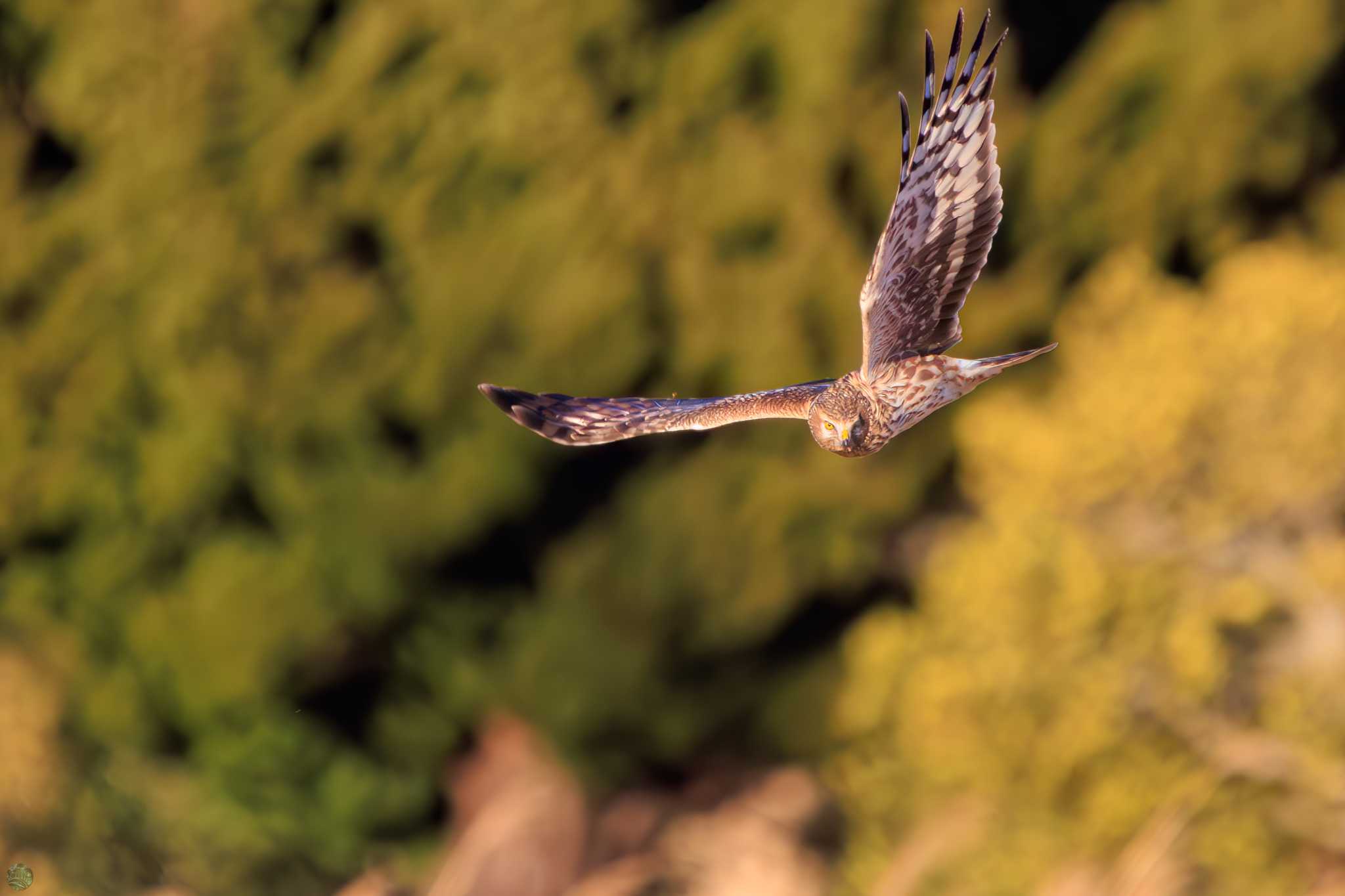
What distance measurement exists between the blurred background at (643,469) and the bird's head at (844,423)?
10.6 feet

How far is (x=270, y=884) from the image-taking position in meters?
6.86

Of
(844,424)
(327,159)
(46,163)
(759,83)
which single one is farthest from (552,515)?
(844,424)

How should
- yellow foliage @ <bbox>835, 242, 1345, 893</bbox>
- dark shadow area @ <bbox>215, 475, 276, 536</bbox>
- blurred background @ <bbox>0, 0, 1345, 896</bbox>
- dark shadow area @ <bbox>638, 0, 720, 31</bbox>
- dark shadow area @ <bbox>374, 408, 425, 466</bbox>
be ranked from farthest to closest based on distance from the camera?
dark shadow area @ <bbox>215, 475, 276, 536</bbox> < dark shadow area @ <bbox>374, 408, 425, 466</bbox> < dark shadow area @ <bbox>638, 0, 720, 31</bbox> < blurred background @ <bbox>0, 0, 1345, 896</bbox> < yellow foliage @ <bbox>835, 242, 1345, 893</bbox>

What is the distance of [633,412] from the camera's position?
8.36 feet

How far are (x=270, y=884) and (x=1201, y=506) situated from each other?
4555mm

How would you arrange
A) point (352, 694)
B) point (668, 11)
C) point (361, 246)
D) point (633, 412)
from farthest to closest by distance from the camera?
point (352, 694), point (361, 246), point (668, 11), point (633, 412)

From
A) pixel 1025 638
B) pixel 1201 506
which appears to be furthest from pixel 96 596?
pixel 1201 506

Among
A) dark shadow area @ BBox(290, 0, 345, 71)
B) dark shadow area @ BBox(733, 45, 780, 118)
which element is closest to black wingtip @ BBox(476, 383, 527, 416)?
dark shadow area @ BBox(733, 45, 780, 118)

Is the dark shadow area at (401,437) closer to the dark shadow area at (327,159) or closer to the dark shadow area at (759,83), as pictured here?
the dark shadow area at (327,159)

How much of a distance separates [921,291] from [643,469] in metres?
4.40

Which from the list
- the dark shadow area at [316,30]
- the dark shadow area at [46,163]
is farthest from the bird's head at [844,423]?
the dark shadow area at [46,163]

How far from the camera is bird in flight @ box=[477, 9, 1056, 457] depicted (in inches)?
81.6

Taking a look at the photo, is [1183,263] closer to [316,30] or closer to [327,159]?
[327,159]

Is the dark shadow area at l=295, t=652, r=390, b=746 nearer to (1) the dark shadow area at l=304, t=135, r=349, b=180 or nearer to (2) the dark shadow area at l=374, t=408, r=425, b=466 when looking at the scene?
(2) the dark shadow area at l=374, t=408, r=425, b=466
